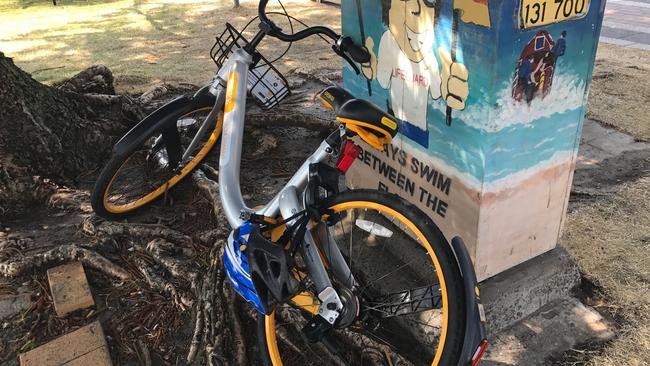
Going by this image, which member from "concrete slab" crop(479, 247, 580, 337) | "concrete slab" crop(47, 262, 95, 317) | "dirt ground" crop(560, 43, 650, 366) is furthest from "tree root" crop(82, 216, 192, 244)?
"dirt ground" crop(560, 43, 650, 366)

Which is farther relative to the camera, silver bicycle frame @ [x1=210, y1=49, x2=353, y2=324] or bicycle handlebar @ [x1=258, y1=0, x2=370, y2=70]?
bicycle handlebar @ [x1=258, y1=0, x2=370, y2=70]

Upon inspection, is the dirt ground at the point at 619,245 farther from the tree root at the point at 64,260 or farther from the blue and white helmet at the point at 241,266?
the tree root at the point at 64,260


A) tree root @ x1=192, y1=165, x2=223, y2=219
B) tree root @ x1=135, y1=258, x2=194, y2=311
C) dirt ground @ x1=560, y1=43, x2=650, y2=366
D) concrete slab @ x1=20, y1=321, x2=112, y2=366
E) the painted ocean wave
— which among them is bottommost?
concrete slab @ x1=20, y1=321, x2=112, y2=366

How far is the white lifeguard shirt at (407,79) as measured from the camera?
239 cm

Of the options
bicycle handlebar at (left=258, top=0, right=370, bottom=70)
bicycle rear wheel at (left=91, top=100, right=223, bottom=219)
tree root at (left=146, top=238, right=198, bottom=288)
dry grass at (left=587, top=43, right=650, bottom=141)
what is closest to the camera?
bicycle handlebar at (left=258, top=0, right=370, bottom=70)

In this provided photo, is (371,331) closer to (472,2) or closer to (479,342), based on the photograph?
(479,342)

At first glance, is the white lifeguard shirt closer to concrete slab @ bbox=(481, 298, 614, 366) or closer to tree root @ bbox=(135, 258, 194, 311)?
concrete slab @ bbox=(481, 298, 614, 366)

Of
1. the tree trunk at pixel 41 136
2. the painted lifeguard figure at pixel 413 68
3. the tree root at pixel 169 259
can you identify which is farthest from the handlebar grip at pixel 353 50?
the tree trunk at pixel 41 136

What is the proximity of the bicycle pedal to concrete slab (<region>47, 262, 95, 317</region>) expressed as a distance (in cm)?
133

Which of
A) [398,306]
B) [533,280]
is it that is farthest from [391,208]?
[533,280]

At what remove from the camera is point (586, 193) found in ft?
11.8

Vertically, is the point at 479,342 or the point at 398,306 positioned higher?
the point at 479,342

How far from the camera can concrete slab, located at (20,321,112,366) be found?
7.77 feet

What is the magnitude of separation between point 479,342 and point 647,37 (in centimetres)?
799
